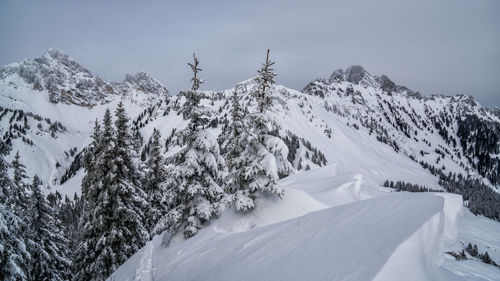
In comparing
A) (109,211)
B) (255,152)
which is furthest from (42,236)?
(255,152)

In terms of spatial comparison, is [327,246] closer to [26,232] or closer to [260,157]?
[260,157]

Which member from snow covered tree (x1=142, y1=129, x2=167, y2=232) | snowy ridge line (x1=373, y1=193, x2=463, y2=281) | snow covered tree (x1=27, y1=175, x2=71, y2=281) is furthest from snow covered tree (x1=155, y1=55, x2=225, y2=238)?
snow covered tree (x1=142, y1=129, x2=167, y2=232)

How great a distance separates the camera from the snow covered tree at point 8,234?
285 inches

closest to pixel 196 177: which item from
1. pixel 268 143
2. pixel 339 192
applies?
pixel 268 143

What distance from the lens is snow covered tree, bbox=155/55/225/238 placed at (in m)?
13.6

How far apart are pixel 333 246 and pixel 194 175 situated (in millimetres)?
9260

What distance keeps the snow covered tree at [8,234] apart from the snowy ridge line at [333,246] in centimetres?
497

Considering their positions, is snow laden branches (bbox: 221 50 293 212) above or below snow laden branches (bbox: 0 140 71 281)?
above

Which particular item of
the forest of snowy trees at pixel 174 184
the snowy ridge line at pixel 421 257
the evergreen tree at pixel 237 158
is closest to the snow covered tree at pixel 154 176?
the forest of snowy trees at pixel 174 184

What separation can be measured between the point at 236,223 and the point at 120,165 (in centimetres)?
926

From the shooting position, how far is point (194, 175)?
14062 millimetres

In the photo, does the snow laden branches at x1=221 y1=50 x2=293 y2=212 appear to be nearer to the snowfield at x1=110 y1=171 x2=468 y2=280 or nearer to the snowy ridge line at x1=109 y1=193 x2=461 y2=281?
the snowfield at x1=110 y1=171 x2=468 y2=280

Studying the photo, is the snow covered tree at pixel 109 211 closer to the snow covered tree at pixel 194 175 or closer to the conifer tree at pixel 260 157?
the snow covered tree at pixel 194 175

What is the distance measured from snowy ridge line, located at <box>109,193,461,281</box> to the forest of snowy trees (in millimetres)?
2428
